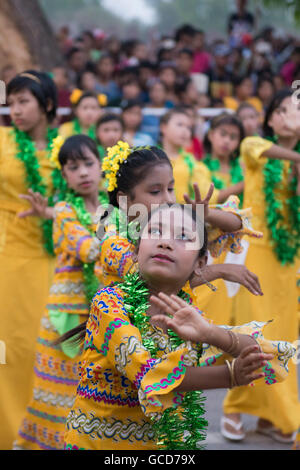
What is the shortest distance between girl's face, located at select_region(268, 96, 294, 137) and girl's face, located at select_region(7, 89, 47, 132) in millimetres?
1479

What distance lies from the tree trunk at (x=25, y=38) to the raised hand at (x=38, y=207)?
6834 mm

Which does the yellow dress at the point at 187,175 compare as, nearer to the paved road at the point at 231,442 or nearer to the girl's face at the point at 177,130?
the girl's face at the point at 177,130

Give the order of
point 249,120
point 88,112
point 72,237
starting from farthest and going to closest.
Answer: point 249,120 → point 88,112 → point 72,237

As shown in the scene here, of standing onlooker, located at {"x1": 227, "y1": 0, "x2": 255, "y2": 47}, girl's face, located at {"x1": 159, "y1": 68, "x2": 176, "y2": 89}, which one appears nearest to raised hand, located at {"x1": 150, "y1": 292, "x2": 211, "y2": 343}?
girl's face, located at {"x1": 159, "y1": 68, "x2": 176, "y2": 89}

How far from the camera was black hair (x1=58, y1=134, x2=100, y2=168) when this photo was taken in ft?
13.6

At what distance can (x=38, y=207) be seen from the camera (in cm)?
438

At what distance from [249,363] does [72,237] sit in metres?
2.00

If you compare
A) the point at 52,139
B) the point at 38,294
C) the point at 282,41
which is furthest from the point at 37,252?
the point at 282,41

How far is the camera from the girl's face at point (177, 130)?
20.1ft

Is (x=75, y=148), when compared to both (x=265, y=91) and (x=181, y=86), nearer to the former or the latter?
(x=181, y=86)

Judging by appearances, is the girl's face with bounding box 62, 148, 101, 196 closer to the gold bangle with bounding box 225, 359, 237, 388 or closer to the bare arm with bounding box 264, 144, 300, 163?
the bare arm with bounding box 264, 144, 300, 163

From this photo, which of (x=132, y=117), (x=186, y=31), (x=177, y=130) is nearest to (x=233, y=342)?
(x=177, y=130)

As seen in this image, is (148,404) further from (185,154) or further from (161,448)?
(185,154)
